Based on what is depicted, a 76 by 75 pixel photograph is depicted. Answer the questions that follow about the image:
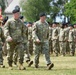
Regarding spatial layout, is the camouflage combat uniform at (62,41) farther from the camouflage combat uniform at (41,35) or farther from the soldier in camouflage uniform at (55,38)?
the camouflage combat uniform at (41,35)

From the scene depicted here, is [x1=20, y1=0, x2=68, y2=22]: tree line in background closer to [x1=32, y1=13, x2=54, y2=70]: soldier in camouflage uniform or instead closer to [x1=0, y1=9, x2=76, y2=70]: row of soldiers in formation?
[x1=0, y1=9, x2=76, y2=70]: row of soldiers in formation

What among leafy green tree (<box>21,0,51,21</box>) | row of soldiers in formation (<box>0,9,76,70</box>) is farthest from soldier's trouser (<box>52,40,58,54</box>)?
leafy green tree (<box>21,0,51,21</box>)

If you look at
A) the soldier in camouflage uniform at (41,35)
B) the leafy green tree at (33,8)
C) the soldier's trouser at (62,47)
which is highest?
the leafy green tree at (33,8)

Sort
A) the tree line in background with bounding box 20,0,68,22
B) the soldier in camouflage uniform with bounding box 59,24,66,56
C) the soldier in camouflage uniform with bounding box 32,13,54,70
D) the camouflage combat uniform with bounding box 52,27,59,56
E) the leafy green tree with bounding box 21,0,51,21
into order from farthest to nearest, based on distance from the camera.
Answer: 1. the tree line in background with bounding box 20,0,68,22
2. the leafy green tree with bounding box 21,0,51,21
3. the soldier in camouflage uniform with bounding box 59,24,66,56
4. the camouflage combat uniform with bounding box 52,27,59,56
5. the soldier in camouflage uniform with bounding box 32,13,54,70

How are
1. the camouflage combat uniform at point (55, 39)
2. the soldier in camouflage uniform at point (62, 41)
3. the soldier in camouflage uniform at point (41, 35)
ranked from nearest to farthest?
the soldier in camouflage uniform at point (41, 35), the camouflage combat uniform at point (55, 39), the soldier in camouflage uniform at point (62, 41)

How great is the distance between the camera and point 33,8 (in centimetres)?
8812

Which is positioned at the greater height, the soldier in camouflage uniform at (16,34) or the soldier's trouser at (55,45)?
the soldier in camouflage uniform at (16,34)

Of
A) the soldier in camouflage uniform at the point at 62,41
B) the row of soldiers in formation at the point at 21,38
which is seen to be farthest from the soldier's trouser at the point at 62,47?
the row of soldiers in formation at the point at 21,38

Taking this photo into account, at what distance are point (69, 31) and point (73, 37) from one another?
1.49 ft

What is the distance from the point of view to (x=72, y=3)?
68.1 metres

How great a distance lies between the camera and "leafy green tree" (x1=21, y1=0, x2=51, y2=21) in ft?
289

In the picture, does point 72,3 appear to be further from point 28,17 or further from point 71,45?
point 71,45

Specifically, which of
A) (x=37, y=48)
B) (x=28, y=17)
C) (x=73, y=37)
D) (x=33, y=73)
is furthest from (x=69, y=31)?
(x=28, y=17)

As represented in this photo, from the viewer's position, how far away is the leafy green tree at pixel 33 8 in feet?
289
